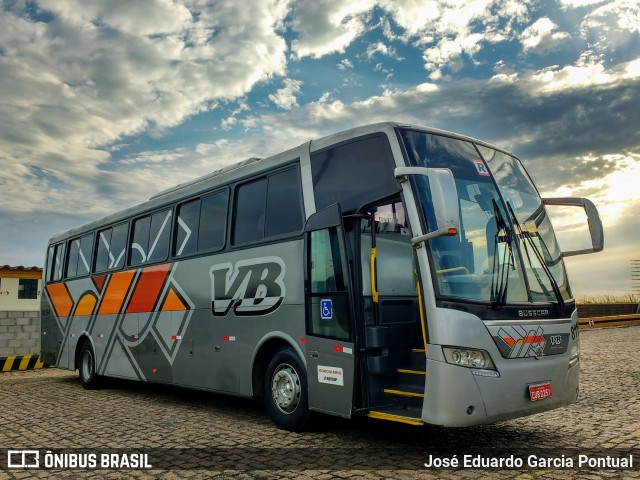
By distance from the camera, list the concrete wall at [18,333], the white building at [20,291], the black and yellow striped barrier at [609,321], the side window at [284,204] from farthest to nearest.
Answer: the white building at [20,291]
the black and yellow striped barrier at [609,321]
the concrete wall at [18,333]
the side window at [284,204]

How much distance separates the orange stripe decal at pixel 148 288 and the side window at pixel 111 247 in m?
1.18

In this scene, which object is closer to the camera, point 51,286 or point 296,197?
point 296,197

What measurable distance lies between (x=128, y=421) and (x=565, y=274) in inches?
261

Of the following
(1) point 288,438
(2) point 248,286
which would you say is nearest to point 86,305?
(2) point 248,286

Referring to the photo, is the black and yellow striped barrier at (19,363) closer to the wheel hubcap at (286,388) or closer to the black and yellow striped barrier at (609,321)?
the wheel hubcap at (286,388)

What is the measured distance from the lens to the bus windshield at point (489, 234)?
6.49 m

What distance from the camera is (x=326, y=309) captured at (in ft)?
24.5

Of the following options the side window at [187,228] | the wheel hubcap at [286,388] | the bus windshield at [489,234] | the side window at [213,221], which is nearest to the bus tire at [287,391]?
the wheel hubcap at [286,388]

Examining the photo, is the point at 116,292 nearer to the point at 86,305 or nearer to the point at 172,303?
the point at 86,305

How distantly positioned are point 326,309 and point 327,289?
24 cm

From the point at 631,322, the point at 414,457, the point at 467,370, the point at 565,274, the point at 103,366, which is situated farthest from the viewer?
the point at 631,322

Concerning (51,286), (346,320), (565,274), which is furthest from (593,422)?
(51,286)

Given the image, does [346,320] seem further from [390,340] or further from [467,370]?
[467,370]

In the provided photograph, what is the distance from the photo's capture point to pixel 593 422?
27.2 feet
